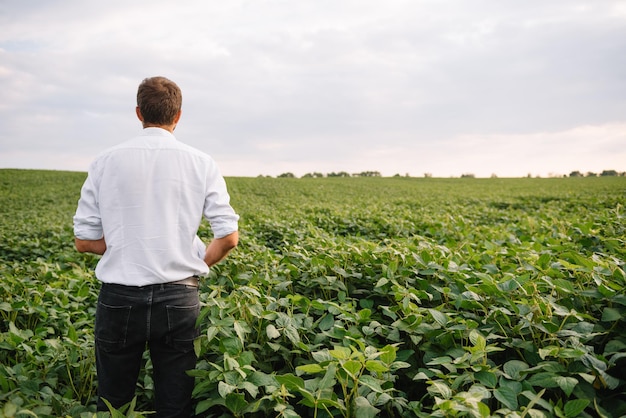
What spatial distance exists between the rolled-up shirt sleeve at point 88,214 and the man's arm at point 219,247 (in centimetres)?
73

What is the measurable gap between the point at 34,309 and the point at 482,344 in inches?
170

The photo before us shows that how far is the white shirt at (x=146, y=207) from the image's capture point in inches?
103

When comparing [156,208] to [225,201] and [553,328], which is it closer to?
[225,201]

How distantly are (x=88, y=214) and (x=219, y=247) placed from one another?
0.85 metres

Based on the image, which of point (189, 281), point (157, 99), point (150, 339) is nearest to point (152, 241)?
point (189, 281)

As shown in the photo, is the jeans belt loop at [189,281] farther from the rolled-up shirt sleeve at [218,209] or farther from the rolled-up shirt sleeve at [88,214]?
the rolled-up shirt sleeve at [88,214]

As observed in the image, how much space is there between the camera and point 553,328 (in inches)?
105

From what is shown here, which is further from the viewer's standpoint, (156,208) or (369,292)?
(369,292)

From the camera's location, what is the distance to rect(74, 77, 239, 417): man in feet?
8.54

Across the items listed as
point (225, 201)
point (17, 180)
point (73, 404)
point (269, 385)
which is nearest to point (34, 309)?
point (73, 404)

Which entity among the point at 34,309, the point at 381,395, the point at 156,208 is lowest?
the point at 34,309

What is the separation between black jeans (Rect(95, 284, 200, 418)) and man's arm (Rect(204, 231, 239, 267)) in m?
0.25

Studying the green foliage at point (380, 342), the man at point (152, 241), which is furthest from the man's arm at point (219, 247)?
the green foliage at point (380, 342)

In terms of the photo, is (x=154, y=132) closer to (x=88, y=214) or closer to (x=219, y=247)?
(x=88, y=214)
